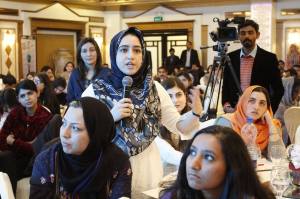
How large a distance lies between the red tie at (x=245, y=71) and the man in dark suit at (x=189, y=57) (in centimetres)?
830

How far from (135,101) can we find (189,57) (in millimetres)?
10006

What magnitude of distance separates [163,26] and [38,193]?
38.0 ft

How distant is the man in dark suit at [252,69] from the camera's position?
12.0 feet

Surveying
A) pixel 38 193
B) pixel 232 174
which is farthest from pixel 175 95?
pixel 232 174

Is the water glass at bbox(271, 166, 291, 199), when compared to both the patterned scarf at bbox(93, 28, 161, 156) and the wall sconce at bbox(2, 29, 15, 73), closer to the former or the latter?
the patterned scarf at bbox(93, 28, 161, 156)

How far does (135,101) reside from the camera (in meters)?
2.28

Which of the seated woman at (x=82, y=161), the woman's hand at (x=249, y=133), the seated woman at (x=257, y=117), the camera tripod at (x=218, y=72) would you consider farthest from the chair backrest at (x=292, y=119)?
the seated woman at (x=82, y=161)

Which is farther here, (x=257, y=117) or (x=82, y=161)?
(x=257, y=117)

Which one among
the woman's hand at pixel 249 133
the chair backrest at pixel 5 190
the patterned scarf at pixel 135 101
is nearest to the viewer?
the chair backrest at pixel 5 190

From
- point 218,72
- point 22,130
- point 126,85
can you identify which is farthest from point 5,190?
point 218,72

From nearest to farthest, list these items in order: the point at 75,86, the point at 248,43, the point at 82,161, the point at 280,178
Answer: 1. the point at 82,161
2. the point at 280,178
3. the point at 248,43
4. the point at 75,86

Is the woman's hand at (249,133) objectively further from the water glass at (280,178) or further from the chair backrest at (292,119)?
the chair backrest at (292,119)

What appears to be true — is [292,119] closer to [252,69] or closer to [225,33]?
[252,69]

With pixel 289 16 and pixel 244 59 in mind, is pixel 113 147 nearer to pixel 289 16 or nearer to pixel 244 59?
pixel 244 59
